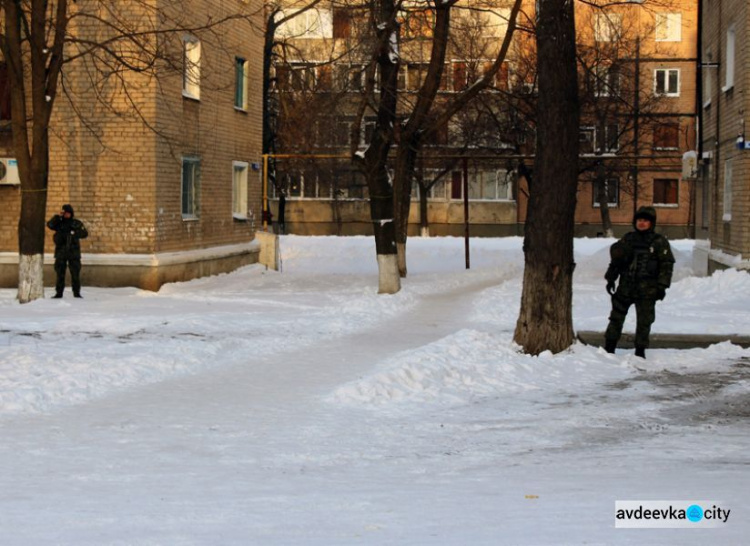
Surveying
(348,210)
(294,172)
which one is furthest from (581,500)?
(348,210)

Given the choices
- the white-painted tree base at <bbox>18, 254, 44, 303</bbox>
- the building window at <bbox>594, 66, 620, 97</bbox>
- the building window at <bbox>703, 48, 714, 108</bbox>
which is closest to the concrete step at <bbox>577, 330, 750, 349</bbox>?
the white-painted tree base at <bbox>18, 254, 44, 303</bbox>

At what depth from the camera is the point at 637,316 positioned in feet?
42.2

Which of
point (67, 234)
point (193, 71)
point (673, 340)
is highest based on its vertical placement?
point (193, 71)

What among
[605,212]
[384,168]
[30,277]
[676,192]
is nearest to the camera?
[30,277]

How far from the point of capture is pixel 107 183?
76.5 ft

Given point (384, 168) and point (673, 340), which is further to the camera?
point (384, 168)

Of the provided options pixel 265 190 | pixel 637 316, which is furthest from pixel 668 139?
pixel 637 316

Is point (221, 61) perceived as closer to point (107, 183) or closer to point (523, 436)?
point (107, 183)

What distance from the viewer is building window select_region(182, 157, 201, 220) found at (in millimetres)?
25578

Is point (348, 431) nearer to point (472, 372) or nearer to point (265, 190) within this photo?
point (472, 372)

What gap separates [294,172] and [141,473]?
48559 mm

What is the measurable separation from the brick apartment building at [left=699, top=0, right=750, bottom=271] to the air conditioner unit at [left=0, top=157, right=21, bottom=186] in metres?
14.2

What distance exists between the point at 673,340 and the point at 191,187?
46.5 ft

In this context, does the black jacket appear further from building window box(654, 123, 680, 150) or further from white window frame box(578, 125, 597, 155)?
building window box(654, 123, 680, 150)
